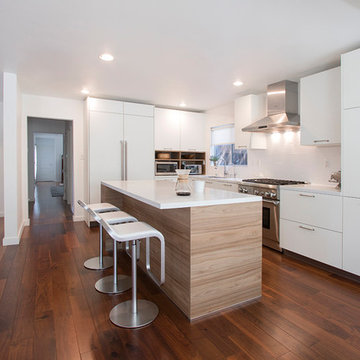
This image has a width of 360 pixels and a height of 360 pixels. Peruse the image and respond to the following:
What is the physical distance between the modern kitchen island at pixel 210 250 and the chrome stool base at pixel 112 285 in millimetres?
393

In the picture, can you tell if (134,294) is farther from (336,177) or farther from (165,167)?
(165,167)

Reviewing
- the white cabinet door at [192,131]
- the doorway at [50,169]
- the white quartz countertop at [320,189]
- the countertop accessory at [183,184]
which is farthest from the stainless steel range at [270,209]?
the doorway at [50,169]

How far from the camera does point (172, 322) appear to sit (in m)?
1.90

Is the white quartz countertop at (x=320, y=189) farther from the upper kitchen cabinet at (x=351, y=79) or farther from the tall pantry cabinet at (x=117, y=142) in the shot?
the tall pantry cabinet at (x=117, y=142)

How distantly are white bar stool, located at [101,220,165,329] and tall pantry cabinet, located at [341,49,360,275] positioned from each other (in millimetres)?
1960

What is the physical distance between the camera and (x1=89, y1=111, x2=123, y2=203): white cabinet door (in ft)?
15.4

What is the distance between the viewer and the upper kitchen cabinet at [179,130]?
5.42m

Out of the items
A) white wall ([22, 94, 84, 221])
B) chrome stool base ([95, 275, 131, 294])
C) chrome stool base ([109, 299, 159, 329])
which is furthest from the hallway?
chrome stool base ([109, 299, 159, 329])

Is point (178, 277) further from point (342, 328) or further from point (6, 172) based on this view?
point (6, 172)

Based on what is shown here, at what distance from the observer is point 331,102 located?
303cm

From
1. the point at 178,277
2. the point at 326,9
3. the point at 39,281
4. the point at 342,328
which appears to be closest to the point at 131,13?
the point at 326,9

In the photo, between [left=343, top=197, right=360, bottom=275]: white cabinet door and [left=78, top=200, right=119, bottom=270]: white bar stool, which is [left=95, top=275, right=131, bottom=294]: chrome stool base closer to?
[left=78, top=200, right=119, bottom=270]: white bar stool

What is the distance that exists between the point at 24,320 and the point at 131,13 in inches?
98.9

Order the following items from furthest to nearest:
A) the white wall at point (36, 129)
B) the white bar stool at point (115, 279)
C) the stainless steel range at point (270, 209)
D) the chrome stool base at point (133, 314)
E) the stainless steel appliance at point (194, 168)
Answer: the white wall at point (36, 129), the stainless steel appliance at point (194, 168), the stainless steel range at point (270, 209), the white bar stool at point (115, 279), the chrome stool base at point (133, 314)
